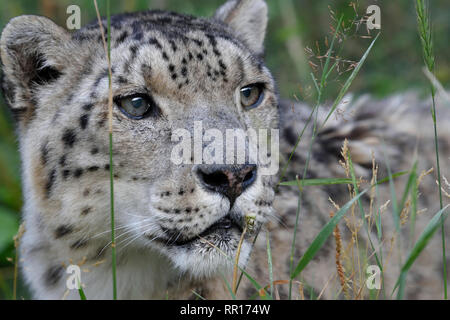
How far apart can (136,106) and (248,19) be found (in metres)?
1.48

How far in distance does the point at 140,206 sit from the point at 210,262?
52 centimetres

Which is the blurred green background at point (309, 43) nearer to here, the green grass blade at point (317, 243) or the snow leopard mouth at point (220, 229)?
the snow leopard mouth at point (220, 229)

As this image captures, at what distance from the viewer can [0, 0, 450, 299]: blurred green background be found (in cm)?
736

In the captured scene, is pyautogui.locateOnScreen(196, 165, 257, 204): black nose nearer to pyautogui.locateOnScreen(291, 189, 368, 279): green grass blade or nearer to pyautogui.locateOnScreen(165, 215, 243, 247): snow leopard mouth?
pyautogui.locateOnScreen(165, 215, 243, 247): snow leopard mouth

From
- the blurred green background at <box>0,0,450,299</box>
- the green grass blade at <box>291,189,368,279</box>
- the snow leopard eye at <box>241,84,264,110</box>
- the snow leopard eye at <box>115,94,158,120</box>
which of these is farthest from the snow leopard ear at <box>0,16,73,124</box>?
the blurred green background at <box>0,0,450,299</box>

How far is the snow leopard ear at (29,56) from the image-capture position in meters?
3.95

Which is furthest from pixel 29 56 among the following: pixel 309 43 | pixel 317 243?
pixel 309 43

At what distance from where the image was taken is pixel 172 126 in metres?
3.65

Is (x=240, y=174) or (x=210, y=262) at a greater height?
(x=240, y=174)

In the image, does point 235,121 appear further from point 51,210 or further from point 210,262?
point 51,210

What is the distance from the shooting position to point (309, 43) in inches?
373

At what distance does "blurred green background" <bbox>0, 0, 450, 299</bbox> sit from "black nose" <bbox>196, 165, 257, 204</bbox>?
4.07m

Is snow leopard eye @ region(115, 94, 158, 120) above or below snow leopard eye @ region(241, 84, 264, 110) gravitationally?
below
